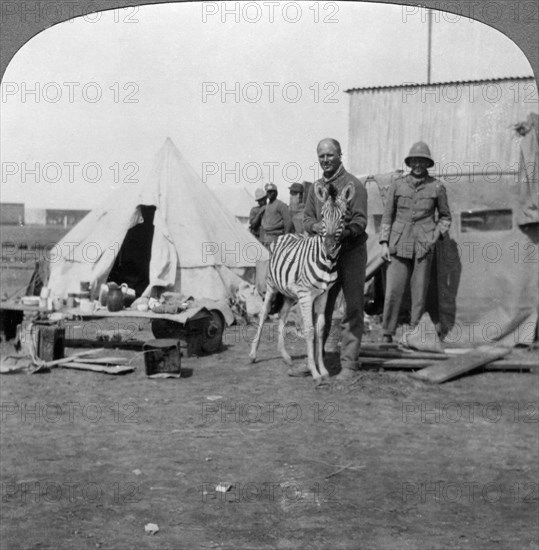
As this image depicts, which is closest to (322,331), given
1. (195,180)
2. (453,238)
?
(453,238)

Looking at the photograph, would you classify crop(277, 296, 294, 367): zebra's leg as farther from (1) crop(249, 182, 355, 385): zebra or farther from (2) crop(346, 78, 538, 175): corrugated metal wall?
(2) crop(346, 78, 538, 175): corrugated metal wall

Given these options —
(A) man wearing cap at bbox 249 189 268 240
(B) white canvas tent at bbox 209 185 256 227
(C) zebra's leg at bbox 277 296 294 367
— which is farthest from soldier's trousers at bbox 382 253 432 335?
(B) white canvas tent at bbox 209 185 256 227

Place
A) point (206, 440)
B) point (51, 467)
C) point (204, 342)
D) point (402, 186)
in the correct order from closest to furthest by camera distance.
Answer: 1. point (402, 186)
2. point (51, 467)
3. point (206, 440)
4. point (204, 342)

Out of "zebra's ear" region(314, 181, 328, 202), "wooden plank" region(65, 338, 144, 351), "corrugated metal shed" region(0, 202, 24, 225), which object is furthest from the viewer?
Answer: "wooden plank" region(65, 338, 144, 351)

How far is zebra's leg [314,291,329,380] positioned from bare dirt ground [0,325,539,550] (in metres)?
0.17

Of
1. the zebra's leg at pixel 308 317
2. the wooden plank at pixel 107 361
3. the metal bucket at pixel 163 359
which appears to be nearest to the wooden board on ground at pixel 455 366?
the zebra's leg at pixel 308 317

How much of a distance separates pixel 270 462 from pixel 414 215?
5.49 feet

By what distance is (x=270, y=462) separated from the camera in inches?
161

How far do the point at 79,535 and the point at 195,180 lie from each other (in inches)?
344

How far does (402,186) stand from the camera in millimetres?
3256

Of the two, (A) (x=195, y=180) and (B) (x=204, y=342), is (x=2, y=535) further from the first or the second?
(A) (x=195, y=180)

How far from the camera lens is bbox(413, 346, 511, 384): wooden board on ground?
20.2 feet

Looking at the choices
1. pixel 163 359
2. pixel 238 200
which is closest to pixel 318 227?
pixel 163 359

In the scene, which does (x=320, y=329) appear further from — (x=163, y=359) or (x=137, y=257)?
(x=137, y=257)
